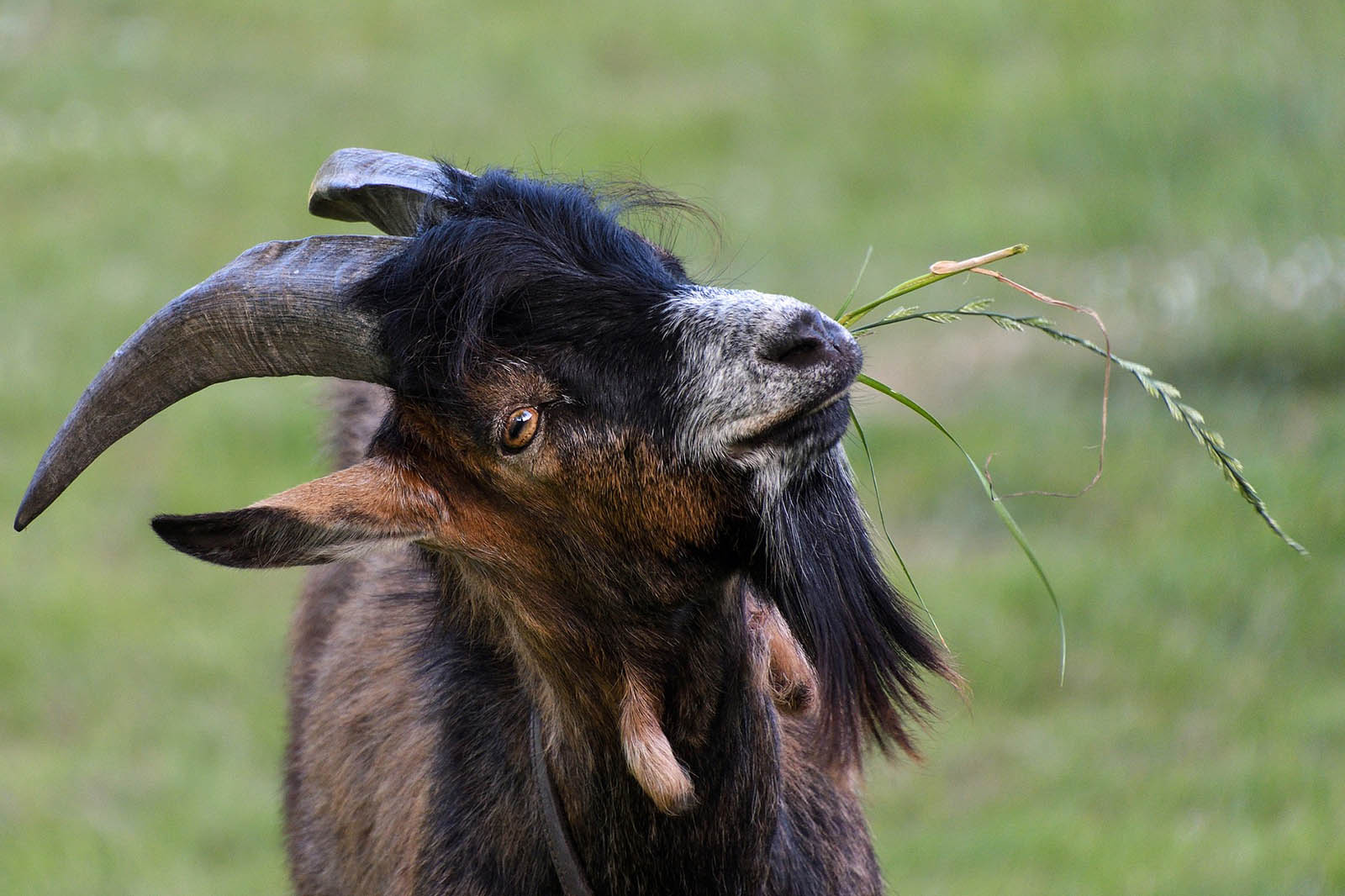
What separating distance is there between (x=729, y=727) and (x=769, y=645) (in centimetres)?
23

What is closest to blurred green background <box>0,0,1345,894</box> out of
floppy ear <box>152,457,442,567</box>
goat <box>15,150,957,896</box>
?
goat <box>15,150,957,896</box>

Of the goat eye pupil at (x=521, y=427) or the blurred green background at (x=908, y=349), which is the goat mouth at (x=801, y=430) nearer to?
the goat eye pupil at (x=521, y=427)

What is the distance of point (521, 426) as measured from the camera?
2.87 m

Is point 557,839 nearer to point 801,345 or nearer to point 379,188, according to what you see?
point 801,345

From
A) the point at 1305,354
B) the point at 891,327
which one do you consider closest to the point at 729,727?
the point at 1305,354

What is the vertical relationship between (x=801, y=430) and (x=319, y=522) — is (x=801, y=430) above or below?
above

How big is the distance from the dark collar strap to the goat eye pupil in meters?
0.71

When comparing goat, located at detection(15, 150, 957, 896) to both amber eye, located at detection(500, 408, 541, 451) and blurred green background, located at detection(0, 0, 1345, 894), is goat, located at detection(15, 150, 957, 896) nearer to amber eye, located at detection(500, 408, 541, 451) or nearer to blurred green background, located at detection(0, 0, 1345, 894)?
amber eye, located at detection(500, 408, 541, 451)

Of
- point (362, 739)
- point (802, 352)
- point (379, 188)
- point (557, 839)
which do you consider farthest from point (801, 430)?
point (362, 739)

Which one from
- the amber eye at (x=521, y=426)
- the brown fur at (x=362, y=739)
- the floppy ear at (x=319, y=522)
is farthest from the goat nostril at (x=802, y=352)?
the brown fur at (x=362, y=739)

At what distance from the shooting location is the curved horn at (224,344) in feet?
9.59

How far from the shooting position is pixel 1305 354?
315 inches

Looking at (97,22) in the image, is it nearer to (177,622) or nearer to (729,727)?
(177,622)

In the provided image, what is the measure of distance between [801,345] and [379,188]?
3.67 feet
